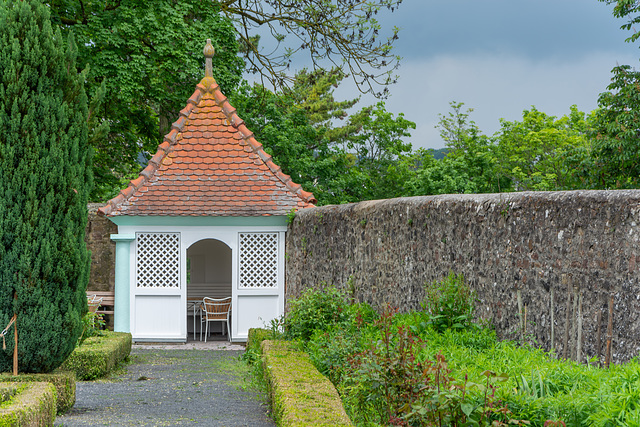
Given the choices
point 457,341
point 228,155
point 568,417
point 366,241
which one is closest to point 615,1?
point 228,155

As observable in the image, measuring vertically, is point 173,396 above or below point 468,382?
below

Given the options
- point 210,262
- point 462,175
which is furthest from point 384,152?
point 210,262

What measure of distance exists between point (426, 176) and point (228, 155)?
14658mm

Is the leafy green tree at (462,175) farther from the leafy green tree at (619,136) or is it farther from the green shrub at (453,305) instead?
the green shrub at (453,305)

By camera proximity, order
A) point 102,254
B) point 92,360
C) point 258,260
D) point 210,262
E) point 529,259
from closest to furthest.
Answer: point 529,259, point 92,360, point 258,260, point 102,254, point 210,262

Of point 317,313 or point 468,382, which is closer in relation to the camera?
point 468,382

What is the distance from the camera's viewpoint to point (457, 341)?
6.23 metres

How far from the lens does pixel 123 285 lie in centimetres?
1388

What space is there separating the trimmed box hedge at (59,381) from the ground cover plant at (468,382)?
277cm

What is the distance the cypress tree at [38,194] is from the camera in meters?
7.10

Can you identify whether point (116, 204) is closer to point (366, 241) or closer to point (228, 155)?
point (228, 155)

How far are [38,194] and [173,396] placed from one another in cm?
302

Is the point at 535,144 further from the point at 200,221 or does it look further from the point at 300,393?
the point at 300,393

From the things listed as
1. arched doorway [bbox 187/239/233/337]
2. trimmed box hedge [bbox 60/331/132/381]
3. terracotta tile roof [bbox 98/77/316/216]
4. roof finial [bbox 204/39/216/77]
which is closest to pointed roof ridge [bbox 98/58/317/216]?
terracotta tile roof [bbox 98/77/316/216]
